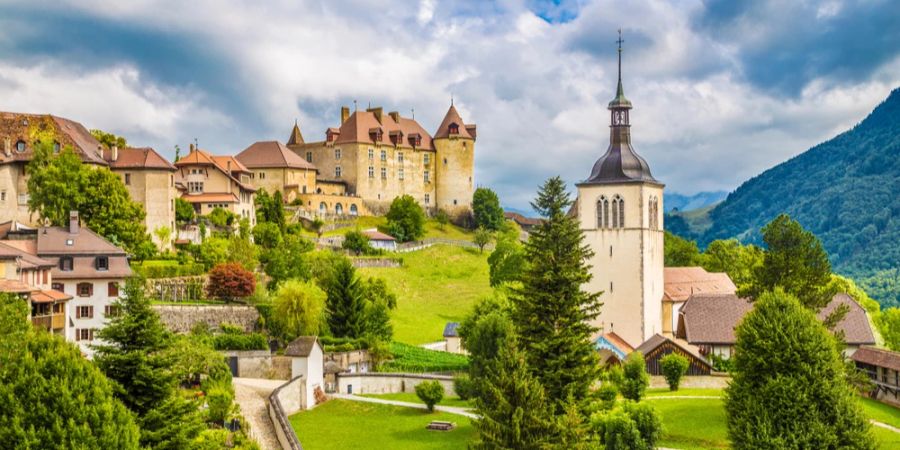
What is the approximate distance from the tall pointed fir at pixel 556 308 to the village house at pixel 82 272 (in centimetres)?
2254

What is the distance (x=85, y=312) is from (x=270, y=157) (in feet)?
165

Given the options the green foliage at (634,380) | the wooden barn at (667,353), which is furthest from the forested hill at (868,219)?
the green foliage at (634,380)

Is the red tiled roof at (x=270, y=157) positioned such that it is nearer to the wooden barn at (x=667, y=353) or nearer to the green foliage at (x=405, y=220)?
the green foliage at (x=405, y=220)

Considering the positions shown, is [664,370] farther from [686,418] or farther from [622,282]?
[622,282]

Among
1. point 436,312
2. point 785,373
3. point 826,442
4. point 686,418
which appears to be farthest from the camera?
point 436,312

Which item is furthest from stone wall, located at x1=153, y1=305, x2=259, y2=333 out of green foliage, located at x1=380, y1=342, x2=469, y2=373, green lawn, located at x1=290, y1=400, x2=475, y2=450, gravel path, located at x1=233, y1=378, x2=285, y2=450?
green lawn, located at x1=290, y1=400, x2=475, y2=450

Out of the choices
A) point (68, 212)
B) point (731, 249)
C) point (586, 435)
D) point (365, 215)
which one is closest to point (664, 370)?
point (586, 435)

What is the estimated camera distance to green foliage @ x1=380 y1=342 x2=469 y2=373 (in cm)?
5597

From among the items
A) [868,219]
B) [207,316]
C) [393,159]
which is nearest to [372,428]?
[207,316]

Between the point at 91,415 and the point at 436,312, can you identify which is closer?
the point at 91,415

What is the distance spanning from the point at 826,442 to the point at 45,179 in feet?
161

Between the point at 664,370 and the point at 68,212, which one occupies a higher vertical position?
the point at 68,212

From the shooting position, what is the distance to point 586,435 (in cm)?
3309

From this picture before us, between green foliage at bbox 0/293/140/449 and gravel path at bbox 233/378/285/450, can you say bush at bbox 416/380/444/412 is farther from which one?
green foliage at bbox 0/293/140/449
